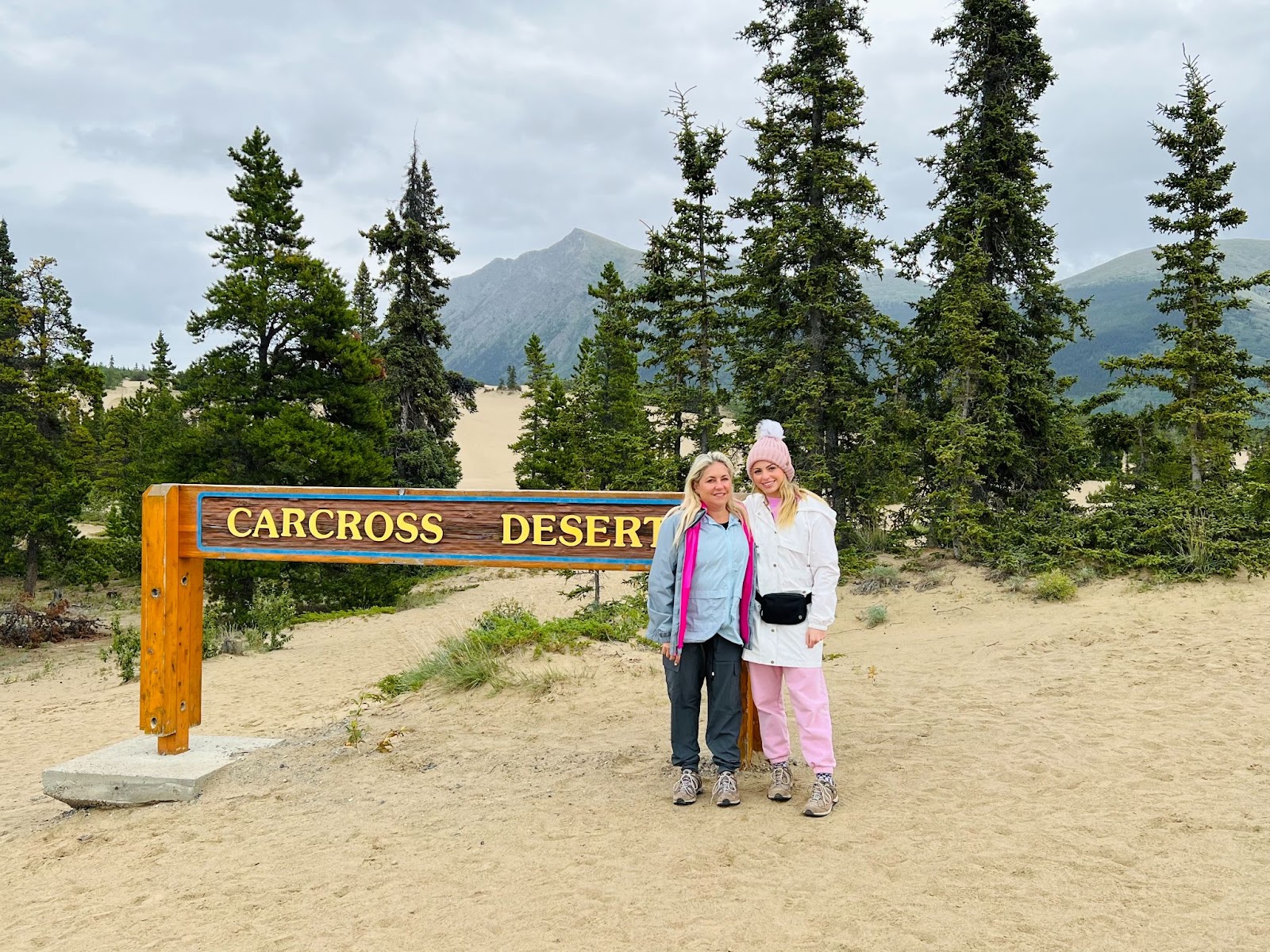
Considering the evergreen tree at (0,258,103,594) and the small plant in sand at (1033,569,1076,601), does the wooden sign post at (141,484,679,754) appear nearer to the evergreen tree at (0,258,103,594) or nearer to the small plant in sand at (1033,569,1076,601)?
the small plant in sand at (1033,569,1076,601)

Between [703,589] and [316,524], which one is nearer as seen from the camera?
[703,589]

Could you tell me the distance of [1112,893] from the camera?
3.45 m

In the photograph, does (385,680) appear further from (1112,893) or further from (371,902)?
(1112,893)

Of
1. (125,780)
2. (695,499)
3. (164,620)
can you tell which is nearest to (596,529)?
(695,499)

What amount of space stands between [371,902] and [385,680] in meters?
5.15

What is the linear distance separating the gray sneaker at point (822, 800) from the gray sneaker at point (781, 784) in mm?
141

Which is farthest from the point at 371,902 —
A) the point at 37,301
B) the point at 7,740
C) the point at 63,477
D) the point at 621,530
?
the point at 37,301

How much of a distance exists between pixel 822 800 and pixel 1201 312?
1361 centimetres

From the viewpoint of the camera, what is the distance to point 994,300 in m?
14.6

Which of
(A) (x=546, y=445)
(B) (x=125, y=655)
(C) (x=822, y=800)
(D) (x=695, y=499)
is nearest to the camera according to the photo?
(C) (x=822, y=800)

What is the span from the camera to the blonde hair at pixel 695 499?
4523mm

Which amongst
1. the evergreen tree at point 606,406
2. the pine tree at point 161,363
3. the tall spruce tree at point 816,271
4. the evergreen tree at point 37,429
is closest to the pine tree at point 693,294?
the tall spruce tree at point 816,271

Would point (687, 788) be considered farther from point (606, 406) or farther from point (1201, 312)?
point (606, 406)

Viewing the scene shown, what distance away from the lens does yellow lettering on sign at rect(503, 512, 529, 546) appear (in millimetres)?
5551
